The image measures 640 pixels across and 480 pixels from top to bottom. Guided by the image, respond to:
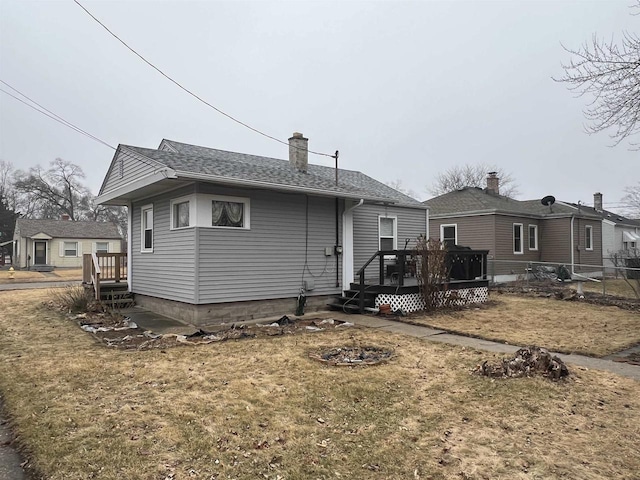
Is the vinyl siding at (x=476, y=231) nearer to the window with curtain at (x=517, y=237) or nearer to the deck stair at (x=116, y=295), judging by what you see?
the window with curtain at (x=517, y=237)

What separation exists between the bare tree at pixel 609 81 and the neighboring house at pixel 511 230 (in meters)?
10.3

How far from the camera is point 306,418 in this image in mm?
3939

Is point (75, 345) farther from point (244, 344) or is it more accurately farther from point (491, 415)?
point (491, 415)

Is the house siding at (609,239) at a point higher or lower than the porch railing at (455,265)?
higher

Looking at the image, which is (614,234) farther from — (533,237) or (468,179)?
(468,179)

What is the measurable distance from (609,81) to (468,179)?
39.8 meters

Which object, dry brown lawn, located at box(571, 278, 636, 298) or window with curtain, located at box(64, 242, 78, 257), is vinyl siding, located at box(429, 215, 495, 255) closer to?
dry brown lawn, located at box(571, 278, 636, 298)

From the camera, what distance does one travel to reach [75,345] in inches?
277

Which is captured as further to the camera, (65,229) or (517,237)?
(65,229)

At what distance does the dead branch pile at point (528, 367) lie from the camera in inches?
200

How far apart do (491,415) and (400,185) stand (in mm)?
58418

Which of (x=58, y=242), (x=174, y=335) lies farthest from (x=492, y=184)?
(x=58, y=242)

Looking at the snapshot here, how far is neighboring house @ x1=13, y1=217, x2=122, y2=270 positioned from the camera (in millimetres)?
33000

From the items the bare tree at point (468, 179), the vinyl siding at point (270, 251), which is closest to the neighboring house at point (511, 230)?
the vinyl siding at point (270, 251)
